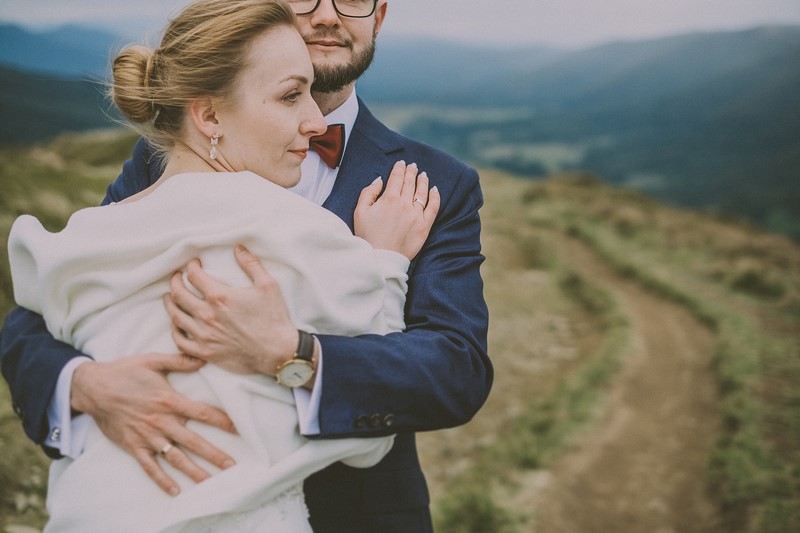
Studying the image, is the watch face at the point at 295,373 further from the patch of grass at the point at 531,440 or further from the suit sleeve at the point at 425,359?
the patch of grass at the point at 531,440

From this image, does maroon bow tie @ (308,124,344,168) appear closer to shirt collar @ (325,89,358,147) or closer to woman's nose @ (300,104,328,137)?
shirt collar @ (325,89,358,147)

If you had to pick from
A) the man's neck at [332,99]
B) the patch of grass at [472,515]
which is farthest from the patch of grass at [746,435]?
the man's neck at [332,99]

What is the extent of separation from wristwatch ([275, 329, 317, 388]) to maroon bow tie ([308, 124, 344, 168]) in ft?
2.81

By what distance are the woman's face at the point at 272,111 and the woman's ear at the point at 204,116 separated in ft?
0.06

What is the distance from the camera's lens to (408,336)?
1638mm

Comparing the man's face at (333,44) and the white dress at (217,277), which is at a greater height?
the man's face at (333,44)

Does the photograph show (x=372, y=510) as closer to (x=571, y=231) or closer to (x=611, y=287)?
(x=611, y=287)

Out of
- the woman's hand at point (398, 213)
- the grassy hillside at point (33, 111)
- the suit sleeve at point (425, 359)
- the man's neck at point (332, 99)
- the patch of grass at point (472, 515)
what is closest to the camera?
the suit sleeve at point (425, 359)

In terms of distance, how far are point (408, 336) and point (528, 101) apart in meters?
134

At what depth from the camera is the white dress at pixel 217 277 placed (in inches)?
53.5

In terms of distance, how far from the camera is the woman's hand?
1794mm

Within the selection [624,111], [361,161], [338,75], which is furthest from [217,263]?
[624,111]

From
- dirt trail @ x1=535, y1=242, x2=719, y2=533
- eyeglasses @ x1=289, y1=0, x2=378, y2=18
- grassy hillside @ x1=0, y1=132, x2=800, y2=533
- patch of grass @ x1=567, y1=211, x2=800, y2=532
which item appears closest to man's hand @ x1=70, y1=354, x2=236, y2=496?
eyeglasses @ x1=289, y1=0, x2=378, y2=18

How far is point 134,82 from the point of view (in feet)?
5.60
